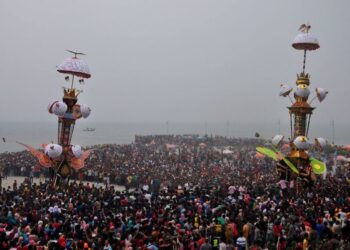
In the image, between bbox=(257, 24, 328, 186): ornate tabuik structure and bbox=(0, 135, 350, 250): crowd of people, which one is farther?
bbox=(257, 24, 328, 186): ornate tabuik structure

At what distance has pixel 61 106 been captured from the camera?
2069 cm

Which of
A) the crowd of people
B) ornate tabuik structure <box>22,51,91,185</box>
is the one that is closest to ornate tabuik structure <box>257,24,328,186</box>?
the crowd of people

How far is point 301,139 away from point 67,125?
1213 cm

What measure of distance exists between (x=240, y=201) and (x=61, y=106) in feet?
33.5

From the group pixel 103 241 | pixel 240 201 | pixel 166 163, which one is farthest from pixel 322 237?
pixel 166 163

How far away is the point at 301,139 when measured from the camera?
20844mm

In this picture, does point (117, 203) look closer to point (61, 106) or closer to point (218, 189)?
point (218, 189)

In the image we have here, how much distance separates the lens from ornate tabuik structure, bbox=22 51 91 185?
2128cm

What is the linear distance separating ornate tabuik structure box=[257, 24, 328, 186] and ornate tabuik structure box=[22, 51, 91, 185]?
400 inches

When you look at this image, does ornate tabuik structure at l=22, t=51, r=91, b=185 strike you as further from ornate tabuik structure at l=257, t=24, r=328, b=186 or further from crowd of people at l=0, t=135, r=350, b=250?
ornate tabuik structure at l=257, t=24, r=328, b=186

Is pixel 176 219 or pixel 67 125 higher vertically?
pixel 67 125

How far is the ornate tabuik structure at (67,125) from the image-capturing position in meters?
21.3

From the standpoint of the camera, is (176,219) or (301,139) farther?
(301,139)

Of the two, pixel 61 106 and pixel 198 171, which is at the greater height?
pixel 61 106
